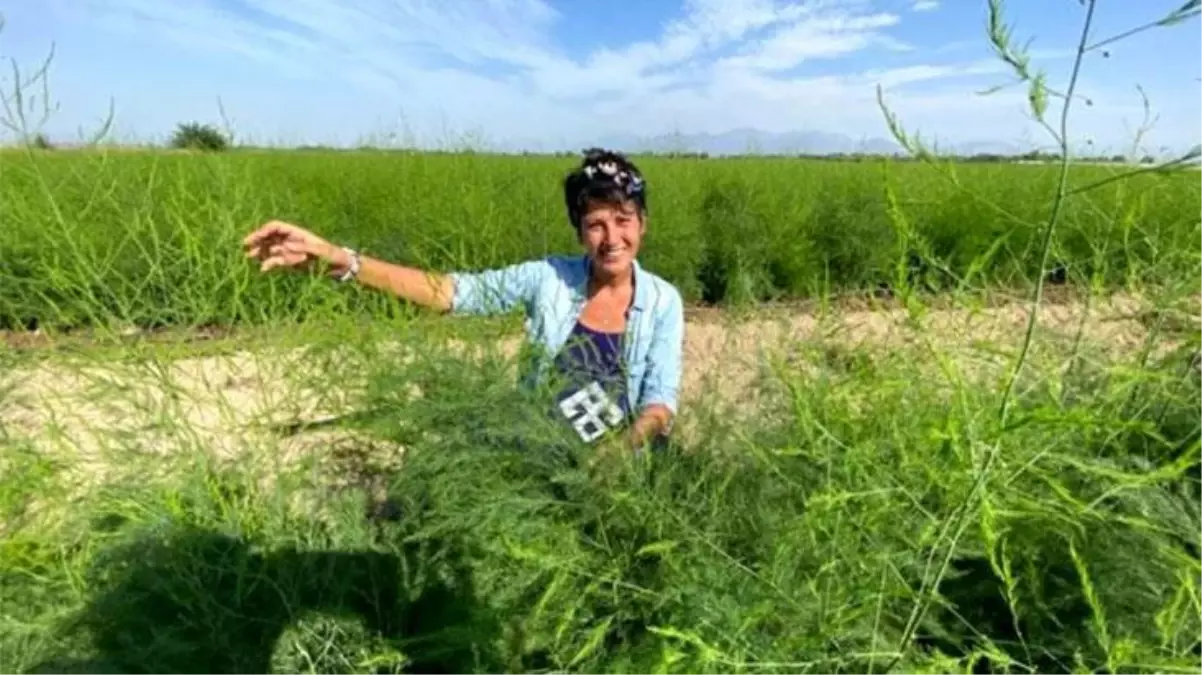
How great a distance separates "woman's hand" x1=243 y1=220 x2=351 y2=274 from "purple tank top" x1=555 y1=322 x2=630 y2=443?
0.53 metres

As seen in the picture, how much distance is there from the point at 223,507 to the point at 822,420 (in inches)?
49.5

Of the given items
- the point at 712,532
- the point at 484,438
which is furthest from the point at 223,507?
the point at 712,532

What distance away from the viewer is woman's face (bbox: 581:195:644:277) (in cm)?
197

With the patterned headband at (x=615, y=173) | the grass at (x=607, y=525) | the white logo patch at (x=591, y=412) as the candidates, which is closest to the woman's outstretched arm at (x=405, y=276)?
the grass at (x=607, y=525)

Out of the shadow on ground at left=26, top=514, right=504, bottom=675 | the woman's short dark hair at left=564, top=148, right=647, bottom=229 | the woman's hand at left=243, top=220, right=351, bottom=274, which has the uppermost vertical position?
the woman's short dark hair at left=564, top=148, right=647, bottom=229

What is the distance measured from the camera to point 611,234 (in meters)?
1.99

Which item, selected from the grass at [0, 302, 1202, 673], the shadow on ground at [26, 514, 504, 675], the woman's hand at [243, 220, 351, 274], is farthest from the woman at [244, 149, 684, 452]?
the shadow on ground at [26, 514, 504, 675]

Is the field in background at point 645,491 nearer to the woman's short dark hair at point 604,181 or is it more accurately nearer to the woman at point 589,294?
the woman at point 589,294

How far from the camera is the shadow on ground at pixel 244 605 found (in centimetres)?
160

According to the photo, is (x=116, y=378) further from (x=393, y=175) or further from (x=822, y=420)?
(x=393, y=175)

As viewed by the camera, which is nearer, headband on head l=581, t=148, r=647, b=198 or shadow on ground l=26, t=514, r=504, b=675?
shadow on ground l=26, t=514, r=504, b=675

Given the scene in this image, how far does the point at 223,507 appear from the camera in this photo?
5.85ft

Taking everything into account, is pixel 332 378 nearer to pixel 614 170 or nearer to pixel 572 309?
pixel 572 309

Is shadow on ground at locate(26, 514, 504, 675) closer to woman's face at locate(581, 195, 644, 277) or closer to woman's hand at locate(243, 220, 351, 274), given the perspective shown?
woman's hand at locate(243, 220, 351, 274)
